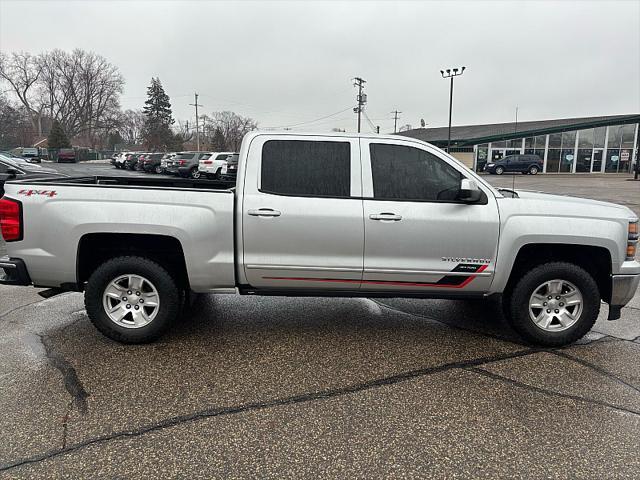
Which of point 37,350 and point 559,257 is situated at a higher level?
point 559,257

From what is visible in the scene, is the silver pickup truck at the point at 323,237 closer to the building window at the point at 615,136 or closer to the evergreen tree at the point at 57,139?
the building window at the point at 615,136

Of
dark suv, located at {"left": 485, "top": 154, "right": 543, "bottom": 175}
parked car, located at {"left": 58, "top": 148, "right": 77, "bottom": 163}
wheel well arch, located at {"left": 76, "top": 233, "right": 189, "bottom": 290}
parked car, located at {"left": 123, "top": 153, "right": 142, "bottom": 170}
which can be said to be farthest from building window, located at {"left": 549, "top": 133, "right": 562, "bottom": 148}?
parked car, located at {"left": 58, "top": 148, "right": 77, "bottom": 163}

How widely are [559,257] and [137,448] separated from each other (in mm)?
3774

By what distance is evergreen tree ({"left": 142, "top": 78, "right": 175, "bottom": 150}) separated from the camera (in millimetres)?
82500

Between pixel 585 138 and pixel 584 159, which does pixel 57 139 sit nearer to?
pixel 585 138

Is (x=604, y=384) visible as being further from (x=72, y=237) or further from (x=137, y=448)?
(x=72, y=237)

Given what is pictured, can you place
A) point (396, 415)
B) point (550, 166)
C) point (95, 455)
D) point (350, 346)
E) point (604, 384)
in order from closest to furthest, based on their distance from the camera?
point (95, 455) < point (396, 415) < point (604, 384) < point (350, 346) < point (550, 166)

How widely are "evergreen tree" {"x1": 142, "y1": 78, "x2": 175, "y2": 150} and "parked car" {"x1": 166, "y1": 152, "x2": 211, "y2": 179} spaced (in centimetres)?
5601

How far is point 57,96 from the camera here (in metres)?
84.1

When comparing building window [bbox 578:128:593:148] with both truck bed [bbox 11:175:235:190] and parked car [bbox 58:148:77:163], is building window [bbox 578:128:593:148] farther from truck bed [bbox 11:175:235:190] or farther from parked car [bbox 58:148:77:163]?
→ parked car [bbox 58:148:77:163]

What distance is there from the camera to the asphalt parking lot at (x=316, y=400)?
259 centimetres

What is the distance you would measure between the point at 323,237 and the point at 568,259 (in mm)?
2296

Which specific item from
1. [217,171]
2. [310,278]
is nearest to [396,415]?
[310,278]

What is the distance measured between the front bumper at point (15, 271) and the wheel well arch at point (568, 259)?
430cm
